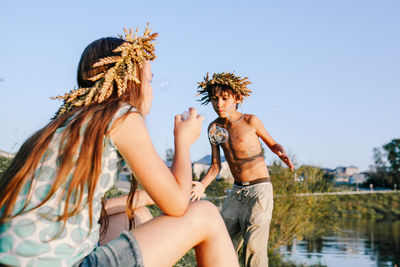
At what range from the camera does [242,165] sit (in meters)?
4.52

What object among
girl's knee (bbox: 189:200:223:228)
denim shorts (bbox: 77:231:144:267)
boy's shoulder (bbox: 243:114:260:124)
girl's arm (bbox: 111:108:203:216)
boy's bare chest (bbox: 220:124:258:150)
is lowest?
denim shorts (bbox: 77:231:144:267)

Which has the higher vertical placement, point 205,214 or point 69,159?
point 69,159

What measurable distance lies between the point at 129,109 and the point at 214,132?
9.64 feet

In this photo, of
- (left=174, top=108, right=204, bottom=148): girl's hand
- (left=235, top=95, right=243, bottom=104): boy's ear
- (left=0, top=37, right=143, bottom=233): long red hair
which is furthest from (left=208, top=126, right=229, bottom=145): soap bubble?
(left=0, top=37, right=143, bottom=233): long red hair

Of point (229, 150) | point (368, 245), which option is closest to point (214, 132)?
point (229, 150)

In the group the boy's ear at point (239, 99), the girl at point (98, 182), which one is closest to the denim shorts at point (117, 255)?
the girl at point (98, 182)

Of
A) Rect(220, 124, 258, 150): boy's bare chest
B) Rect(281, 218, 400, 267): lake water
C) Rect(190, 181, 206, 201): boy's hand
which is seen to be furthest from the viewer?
Rect(281, 218, 400, 267): lake water

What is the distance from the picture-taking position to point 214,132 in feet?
15.6

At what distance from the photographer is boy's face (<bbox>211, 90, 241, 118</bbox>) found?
469cm

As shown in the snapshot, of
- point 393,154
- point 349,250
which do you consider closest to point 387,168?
point 393,154

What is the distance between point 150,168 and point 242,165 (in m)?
2.78

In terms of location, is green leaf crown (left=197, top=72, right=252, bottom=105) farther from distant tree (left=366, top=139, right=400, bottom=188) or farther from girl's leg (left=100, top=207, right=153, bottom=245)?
distant tree (left=366, top=139, right=400, bottom=188)

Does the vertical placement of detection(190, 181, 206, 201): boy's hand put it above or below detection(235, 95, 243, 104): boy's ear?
below

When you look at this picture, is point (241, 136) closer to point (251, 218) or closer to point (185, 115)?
point (251, 218)
